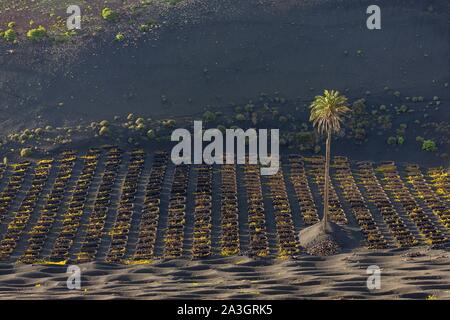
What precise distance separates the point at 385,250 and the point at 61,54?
4974cm

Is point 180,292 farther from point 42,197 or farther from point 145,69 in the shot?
point 145,69

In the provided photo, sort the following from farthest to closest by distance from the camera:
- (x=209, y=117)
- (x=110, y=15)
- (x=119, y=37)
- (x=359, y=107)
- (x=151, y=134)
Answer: (x=110, y=15) → (x=119, y=37) → (x=359, y=107) → (x=209, y=117) → (x=151, y=134)

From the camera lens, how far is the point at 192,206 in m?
59.7

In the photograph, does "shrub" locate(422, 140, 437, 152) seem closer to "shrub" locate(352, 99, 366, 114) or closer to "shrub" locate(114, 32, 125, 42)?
"shrub" locate(352, 99, 366, 114)

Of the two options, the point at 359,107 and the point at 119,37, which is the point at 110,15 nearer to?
the point at 119,37

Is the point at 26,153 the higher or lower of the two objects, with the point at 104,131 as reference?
lower

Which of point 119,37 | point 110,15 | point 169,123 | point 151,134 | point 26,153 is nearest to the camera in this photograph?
point 26,153

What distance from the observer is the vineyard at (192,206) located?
53.4 metres

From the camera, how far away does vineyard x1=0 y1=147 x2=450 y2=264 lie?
5338 cm

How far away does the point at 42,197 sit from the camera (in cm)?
6106

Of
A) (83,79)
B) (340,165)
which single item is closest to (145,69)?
(83,79)

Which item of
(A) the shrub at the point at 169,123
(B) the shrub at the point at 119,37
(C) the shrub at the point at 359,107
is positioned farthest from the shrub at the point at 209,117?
(B) the shrub at the point at 119,37

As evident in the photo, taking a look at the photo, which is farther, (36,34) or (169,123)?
(36,34)

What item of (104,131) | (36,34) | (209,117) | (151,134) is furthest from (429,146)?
(36,34)
